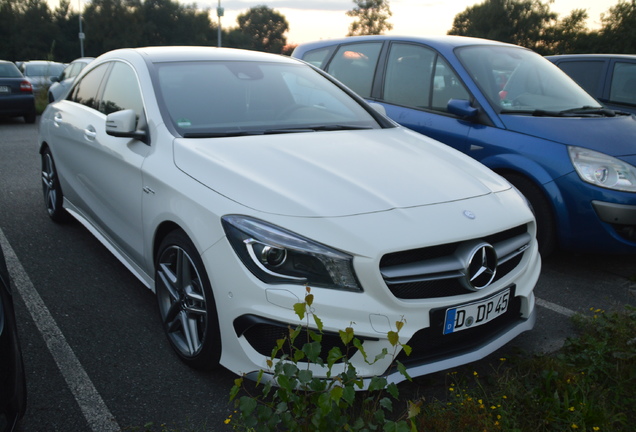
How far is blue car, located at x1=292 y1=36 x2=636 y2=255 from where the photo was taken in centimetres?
400

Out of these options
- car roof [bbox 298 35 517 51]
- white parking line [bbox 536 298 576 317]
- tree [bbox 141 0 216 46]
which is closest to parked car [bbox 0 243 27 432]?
white parking line [bbox 536 298 576 317]

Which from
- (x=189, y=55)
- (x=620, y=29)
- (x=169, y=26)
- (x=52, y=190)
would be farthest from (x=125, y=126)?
(x=169, y=26)

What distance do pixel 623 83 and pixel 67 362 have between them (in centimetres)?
622

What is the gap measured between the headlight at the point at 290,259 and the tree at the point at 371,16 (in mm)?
69909

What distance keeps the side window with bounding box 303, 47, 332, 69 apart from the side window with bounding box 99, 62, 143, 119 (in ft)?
8.69

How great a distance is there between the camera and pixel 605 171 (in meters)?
4.00

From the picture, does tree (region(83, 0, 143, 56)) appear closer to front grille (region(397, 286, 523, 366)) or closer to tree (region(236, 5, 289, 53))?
tree (region(236, 5, 289, 53))

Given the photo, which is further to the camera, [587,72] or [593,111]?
[587,72]

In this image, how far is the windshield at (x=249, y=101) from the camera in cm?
331

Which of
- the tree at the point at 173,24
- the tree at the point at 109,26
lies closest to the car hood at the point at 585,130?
the tree at the point at 109,26

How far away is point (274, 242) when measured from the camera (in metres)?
2.36

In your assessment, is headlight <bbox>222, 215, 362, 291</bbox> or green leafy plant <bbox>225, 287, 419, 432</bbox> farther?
headlight <bbox>222, 215, 362, 291</bbox>

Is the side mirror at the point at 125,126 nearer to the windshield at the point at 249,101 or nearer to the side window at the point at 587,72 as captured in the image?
the windshield at the point at 249,101

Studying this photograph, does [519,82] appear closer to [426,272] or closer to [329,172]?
[329,172]
